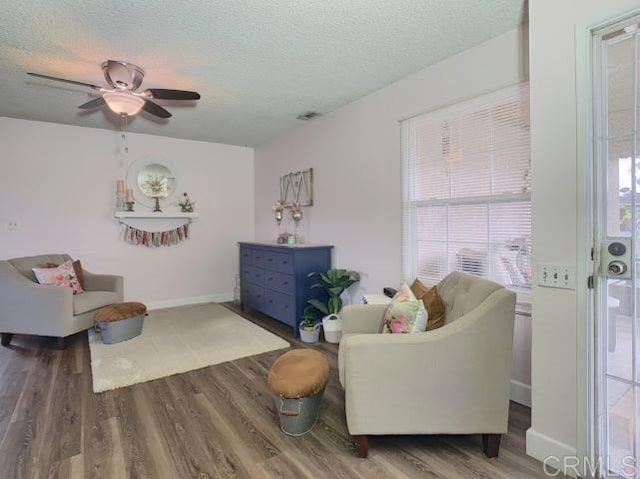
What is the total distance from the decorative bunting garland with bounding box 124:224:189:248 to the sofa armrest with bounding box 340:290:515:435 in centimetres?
390

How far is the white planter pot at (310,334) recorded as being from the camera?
3.38 m

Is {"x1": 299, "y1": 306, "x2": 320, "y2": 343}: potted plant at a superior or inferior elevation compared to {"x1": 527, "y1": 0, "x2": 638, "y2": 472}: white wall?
inferior

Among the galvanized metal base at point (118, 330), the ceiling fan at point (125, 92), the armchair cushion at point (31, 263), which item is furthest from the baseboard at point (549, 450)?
the armchair cushion at point (31, 263)

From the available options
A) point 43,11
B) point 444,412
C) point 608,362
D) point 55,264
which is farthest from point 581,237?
point 55,264

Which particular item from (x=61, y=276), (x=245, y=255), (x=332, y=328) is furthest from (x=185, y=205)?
(x=332, y=328)

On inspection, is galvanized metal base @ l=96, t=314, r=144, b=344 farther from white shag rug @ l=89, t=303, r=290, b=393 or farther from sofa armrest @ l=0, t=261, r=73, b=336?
sofa armrest @ l=0, t=261, r=73, b=336

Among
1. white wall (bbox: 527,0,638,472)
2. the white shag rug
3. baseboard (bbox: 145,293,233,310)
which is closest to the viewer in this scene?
white wall (bbox: 527,0,638,472)

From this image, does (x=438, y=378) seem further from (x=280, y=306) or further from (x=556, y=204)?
(x=280, y=306)

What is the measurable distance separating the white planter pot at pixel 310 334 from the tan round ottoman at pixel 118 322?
1665 millimetres

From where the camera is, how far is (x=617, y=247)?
144 centimetres

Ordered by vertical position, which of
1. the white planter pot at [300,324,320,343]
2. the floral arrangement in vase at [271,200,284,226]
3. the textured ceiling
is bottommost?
the white planter pot at [300,324,320,343]

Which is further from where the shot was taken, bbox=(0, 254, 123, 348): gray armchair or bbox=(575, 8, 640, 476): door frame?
bbox=(0, 254, 123, 348): gray armchair

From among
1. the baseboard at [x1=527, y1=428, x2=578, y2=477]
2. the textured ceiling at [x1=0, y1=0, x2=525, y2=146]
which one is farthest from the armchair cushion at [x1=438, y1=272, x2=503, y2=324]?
the textured ceiling at [x1=0, y1=0, x2=525, y2=146]

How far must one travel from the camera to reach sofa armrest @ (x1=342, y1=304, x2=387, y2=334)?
2225 mm
